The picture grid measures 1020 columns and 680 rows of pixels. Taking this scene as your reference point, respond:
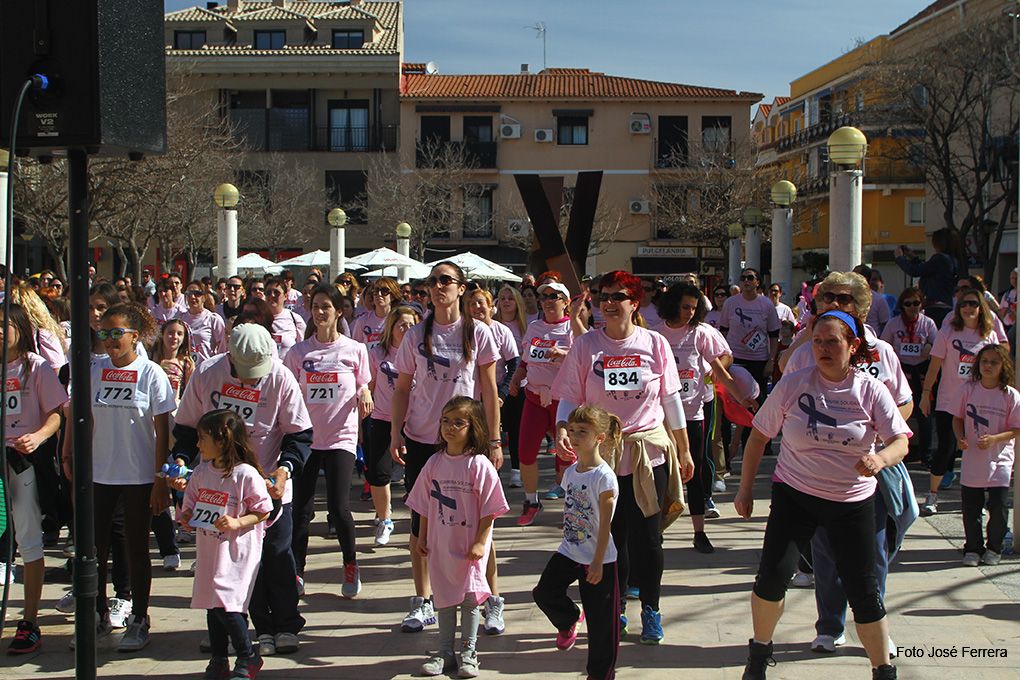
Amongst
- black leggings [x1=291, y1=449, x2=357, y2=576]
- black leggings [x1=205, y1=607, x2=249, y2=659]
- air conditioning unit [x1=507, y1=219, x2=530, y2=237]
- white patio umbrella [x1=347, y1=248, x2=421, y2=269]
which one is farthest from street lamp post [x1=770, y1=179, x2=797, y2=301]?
air conditioning unit [x1=507, y1=219, x2=530, y2=237]

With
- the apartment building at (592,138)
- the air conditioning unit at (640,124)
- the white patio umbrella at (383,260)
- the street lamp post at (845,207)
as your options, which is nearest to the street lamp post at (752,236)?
the white patio umbrella at (383,260)

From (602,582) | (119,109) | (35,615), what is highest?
(119,109)

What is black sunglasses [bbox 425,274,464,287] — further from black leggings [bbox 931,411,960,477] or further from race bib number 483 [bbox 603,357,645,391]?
black leggings [bbox 931,411,960,477]

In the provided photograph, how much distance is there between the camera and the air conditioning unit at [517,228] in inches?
1884

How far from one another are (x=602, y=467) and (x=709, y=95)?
4746 cm

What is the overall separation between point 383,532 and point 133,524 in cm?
270

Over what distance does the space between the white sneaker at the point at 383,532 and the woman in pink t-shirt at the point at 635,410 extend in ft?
8.82

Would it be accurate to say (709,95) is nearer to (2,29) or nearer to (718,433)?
(718,433)

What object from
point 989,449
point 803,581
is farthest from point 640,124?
point 803,581

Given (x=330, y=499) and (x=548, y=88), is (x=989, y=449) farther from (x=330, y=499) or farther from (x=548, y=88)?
(x=548, y=88)

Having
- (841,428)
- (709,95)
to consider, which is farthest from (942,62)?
(841,428)

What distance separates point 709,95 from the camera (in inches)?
1992

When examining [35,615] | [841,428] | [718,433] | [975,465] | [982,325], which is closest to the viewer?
[841,428]

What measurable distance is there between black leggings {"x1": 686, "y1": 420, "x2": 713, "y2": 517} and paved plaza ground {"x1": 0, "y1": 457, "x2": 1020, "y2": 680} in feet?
1.12
